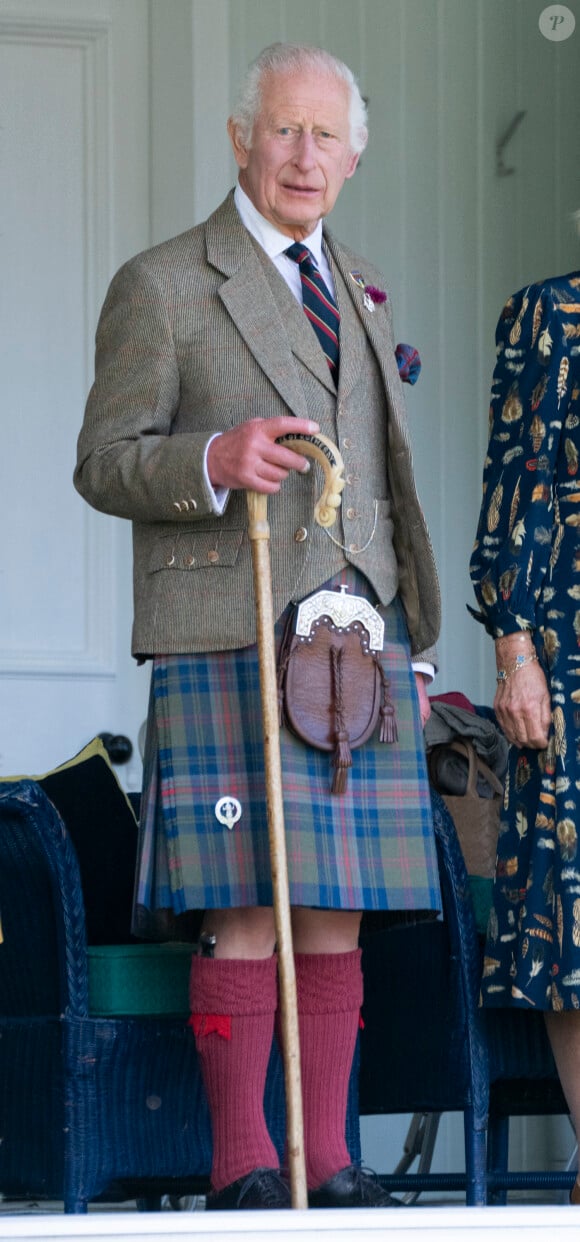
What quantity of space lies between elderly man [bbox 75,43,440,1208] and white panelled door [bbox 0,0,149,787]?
1601 mm

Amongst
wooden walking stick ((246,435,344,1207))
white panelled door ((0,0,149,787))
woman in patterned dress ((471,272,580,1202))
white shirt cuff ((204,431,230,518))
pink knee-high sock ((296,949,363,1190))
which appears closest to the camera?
wooden walking stick ((246,435,344,1207))

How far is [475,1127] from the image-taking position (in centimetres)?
265

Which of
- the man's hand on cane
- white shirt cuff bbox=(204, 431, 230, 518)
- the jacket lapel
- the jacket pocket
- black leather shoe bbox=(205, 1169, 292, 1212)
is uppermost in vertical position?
the jacket lapel

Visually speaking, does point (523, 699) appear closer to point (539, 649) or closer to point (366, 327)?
point (539, 649)

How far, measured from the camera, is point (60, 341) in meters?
4.06

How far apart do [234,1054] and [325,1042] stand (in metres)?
0.16

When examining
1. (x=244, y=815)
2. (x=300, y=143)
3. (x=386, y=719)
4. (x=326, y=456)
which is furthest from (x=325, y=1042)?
(x=300, y=143)

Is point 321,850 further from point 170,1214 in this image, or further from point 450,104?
point 450,104

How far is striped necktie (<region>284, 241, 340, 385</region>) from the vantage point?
8.11 ft

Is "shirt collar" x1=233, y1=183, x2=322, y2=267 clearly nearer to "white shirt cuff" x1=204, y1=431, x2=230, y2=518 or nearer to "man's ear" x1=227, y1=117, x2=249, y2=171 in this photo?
"man's ear" x1=227, y1=117, x2=249, y2=171

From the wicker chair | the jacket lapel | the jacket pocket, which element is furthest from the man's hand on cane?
the wicker chair

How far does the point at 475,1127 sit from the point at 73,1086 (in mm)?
596

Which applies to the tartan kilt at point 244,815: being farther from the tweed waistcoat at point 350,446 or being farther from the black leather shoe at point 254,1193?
the black leather shoe at point 254,1193

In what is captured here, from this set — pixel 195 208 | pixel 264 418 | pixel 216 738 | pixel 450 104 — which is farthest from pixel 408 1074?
pixel 450 104
